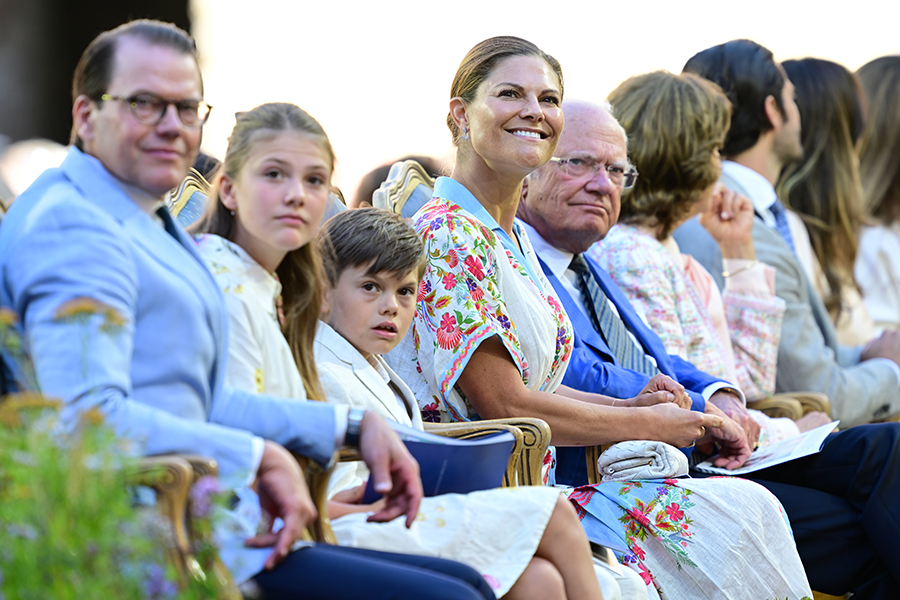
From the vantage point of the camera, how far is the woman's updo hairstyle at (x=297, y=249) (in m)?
1.83

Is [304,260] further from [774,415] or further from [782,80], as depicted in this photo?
[782,80]

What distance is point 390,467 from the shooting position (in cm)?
173

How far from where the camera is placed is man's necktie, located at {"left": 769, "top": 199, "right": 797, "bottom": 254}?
480 cm

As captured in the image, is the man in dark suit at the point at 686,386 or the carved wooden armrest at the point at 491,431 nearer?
the carved wooden armrest at the point at 491,431

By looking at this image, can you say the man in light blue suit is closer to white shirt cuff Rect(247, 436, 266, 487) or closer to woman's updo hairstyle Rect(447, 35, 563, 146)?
white shirt cuff Rect(247, 436, 266, 487)

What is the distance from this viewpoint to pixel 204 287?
66.4 inches

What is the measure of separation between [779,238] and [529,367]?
222cm

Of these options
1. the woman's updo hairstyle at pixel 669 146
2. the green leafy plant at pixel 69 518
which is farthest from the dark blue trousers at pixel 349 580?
the woman's updo hairstyle at pixel 669 146

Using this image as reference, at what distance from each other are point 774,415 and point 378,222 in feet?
7.36

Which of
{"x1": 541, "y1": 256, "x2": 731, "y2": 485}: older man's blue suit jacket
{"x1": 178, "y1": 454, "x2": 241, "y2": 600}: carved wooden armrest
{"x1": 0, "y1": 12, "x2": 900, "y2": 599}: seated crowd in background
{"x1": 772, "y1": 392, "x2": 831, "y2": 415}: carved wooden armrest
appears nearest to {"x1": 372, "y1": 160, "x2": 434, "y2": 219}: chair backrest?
{"x1": 0, "y1": 12, "x2": 900, "y2": 599}: seated crowd in background

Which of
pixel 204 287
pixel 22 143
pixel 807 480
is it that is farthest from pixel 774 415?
pixel 22 143

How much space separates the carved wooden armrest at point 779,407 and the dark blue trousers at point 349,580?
2617mm

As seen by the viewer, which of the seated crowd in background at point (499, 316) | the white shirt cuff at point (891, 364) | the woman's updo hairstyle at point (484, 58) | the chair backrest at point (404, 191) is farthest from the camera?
the white shirt cuff at point (891, 364)

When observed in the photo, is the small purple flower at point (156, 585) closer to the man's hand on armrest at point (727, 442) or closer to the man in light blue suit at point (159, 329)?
the man in light blue suit at point (159, 329)
